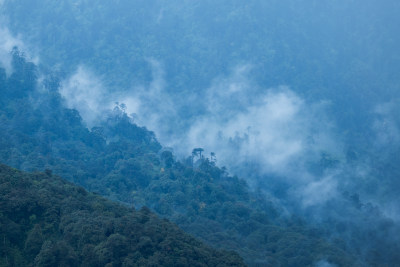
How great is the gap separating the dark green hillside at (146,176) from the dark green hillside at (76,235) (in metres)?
13.5

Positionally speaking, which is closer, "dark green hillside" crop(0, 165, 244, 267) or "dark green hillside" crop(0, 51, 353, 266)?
"dark green hillside" crop(0, 165, 244, 267)

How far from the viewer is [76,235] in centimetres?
2938

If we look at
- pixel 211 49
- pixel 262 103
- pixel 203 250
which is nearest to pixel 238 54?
pixel 211 49

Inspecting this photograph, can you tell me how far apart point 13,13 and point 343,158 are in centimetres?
6083

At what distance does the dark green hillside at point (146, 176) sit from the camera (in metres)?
48.5

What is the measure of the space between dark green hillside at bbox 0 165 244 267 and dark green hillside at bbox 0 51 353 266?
13.5 meters

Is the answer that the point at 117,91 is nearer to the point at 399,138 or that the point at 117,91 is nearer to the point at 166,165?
the point at 166,165

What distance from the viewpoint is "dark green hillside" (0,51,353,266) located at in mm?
48500

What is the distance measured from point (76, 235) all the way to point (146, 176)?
31.1m

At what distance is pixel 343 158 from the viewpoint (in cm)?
7100

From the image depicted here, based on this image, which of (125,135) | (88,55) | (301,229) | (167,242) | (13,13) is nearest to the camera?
(167,242)

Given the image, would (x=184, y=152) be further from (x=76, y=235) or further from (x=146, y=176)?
(x=76, y=235)

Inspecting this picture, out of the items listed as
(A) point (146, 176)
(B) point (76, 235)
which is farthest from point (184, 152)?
(B) point (76, 235)

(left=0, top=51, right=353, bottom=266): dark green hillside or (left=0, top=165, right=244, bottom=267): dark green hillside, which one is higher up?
(left=0, top=51, right=353, bottom=266): dark green hillside
